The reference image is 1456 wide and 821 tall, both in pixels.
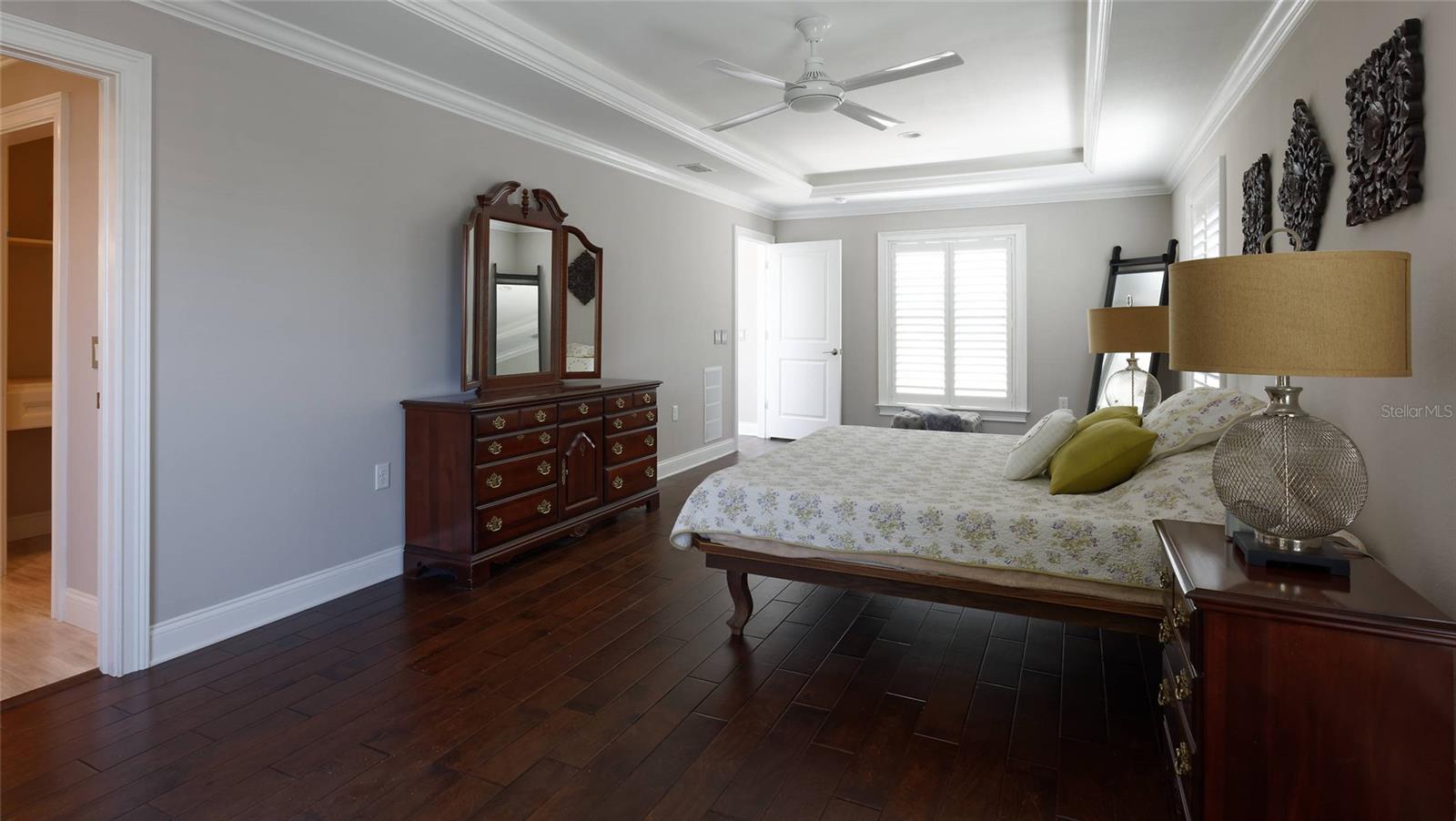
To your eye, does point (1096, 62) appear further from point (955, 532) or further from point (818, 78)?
point (955, 532)

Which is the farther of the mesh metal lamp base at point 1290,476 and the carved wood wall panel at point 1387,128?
the carved wood wall panel at point 1387,128

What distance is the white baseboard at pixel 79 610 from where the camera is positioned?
2986 millimetres

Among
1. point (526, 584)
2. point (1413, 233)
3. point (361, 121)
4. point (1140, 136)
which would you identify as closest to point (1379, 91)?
point (1413, 233)

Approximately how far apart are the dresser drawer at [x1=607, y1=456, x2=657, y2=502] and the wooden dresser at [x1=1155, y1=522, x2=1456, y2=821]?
11.6ft

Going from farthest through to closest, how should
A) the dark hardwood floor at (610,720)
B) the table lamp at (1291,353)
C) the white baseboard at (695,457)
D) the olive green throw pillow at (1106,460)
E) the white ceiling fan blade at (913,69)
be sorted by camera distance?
the white baseboard at (695,457) → the white ceiling fan blade at (913,69) → the olive green throw pillow at (1106,460) → the dark hardwood floor at (610,720) → the table lamp at (1291,353)

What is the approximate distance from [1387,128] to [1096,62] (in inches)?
73.5

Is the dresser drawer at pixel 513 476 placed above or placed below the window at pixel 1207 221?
below

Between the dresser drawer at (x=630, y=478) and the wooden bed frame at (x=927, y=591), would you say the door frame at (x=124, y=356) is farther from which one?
the dresser drawer at (x=630, y=478)

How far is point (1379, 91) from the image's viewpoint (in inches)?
75.5

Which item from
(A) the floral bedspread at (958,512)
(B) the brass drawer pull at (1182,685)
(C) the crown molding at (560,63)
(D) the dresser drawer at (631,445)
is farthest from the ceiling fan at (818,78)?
(B) the brass drawer pull at (1182,685)

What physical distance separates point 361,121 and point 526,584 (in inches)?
90.0

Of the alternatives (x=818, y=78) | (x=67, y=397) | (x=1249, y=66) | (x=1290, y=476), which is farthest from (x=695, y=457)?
(x=1290, y=476)

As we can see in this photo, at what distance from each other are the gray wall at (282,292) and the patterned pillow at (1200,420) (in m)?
3.38

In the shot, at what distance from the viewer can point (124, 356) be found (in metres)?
2.61
